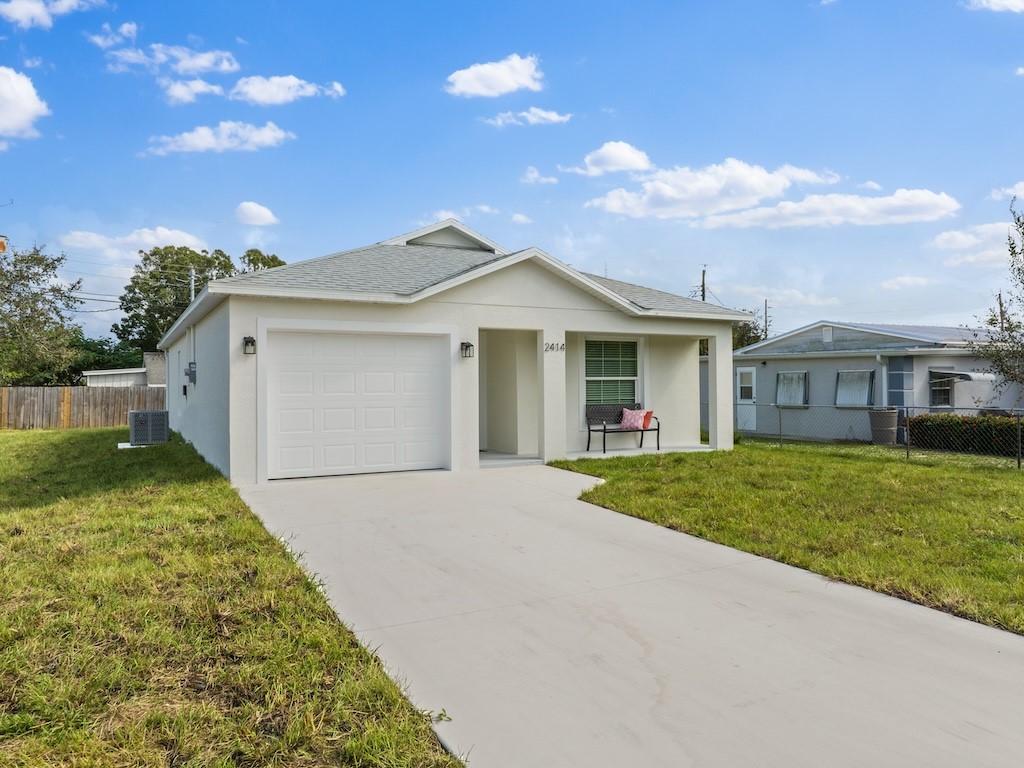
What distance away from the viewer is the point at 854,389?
17172 mm

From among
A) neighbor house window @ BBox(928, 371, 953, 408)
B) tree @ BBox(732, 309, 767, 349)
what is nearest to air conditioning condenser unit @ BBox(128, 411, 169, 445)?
neighbor house window @ BBox(928, 371, 953, 408)

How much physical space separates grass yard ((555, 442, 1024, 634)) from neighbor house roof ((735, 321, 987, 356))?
513cm

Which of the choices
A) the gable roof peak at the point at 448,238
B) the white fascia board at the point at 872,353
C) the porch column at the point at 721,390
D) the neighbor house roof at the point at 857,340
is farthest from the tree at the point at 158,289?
the porch column at the point at 721,390

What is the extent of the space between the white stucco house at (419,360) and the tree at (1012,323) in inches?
216

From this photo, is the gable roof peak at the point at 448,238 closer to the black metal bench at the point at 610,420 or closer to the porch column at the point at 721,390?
Result: the black metal bench at the point at 610,420

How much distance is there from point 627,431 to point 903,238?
1174 centimetres

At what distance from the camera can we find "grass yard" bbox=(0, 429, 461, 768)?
268 centimetres

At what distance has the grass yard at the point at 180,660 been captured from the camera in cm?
268

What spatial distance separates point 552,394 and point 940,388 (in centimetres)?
1148

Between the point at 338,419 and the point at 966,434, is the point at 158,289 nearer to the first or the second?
the point at 338,419

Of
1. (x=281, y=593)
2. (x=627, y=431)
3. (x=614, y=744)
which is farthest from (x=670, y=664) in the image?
(x=627, y=431)

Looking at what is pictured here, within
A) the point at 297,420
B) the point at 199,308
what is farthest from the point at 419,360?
the point at 199,308

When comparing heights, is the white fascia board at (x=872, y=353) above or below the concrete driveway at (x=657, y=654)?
above

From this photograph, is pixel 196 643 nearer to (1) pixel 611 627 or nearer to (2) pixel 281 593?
(2) pixel 281 593
